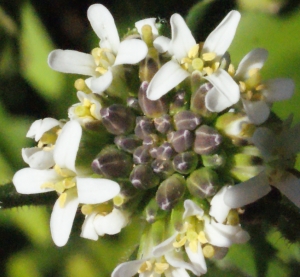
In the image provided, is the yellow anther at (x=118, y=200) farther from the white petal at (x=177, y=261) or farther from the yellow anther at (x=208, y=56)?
the yellow anther at (x=208, y=56)

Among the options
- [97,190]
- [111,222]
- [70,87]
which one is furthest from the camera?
[70,87]

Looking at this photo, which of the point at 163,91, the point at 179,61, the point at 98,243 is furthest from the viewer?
the point at 98,243

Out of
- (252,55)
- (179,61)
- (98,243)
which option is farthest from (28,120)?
(252,55)

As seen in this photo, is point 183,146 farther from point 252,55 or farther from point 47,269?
point 47,269

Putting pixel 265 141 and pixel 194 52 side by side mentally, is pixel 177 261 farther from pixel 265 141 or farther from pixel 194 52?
pixel 194 52

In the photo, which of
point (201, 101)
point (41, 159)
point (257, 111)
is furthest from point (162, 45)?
point (41, 159)

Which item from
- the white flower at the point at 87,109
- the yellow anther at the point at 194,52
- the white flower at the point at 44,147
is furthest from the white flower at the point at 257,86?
the white flower at the point at 44,147

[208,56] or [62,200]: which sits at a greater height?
[208,56]

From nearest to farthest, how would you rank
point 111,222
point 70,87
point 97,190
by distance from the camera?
point 97,190 → point 111,222 → point 70,87
